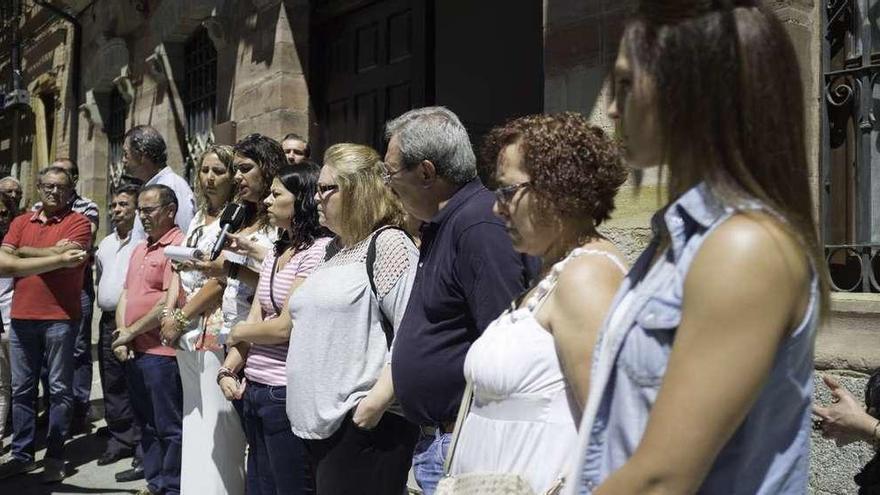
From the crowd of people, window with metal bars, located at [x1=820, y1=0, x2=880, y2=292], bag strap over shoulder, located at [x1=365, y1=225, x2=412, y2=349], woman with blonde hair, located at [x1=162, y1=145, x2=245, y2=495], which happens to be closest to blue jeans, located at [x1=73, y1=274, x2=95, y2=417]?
the crowd of people

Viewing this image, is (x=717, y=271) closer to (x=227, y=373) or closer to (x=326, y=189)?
(x=326, y=189)

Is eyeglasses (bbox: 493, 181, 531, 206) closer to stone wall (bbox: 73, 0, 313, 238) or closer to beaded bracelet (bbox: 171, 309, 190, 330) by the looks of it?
beaded bracelet (bbox: 171, 309, 190, 330)

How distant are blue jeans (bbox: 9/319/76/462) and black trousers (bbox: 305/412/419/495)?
3791 millimetres

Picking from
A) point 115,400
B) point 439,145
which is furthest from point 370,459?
point 115,400

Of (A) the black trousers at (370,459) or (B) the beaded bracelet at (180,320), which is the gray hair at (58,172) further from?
(A) the black trousers at (370,459)

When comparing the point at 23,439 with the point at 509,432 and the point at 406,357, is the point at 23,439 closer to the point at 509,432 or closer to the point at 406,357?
the point at 406,357

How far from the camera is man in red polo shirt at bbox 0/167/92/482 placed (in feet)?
21.0

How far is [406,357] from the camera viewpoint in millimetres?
2854

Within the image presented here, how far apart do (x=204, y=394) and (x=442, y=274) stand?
2344 mm

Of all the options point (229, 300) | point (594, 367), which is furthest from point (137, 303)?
point (594, 367)

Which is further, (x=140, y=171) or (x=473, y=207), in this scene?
(x=140, y=171)

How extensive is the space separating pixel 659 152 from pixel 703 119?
0.10 m

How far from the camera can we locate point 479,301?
2686 mm

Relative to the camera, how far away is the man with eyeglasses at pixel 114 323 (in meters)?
6.50
